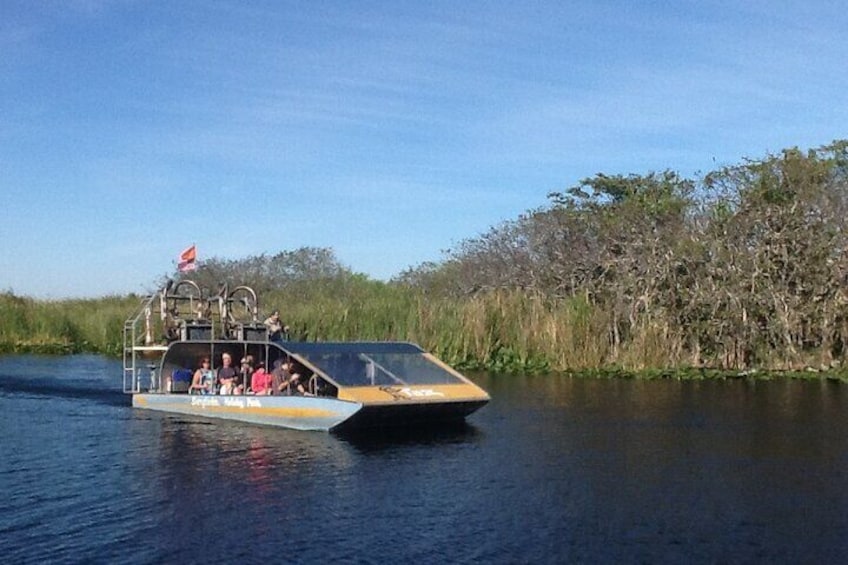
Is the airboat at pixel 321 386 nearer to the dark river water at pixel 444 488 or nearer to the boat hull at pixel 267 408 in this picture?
the boat hull at pixel 267 408

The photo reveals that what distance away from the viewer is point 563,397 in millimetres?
30062

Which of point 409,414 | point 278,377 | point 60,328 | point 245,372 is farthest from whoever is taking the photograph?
point 60,328

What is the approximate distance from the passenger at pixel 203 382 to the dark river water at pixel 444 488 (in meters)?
1.04

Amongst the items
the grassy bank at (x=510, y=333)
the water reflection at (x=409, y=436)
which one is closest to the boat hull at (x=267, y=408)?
the water reflection at (x=409, y=436)

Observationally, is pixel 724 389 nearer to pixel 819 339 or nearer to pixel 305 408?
pixel 819 339

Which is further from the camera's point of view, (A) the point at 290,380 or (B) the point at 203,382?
(B) the point at 203,382

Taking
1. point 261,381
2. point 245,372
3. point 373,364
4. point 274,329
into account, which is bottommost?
point 261,381

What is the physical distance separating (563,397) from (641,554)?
55.5ft

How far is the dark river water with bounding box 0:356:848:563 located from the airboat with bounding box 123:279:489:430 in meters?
0.46

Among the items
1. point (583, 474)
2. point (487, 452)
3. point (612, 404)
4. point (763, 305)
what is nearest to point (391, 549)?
point (583, 474)

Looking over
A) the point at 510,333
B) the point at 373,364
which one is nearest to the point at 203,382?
the point at 373,364

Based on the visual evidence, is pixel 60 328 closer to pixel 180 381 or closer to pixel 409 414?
pixel 180 381

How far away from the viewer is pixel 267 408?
2378 cm

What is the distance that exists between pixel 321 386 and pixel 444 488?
802 cm
